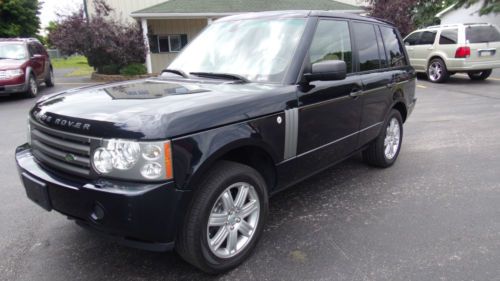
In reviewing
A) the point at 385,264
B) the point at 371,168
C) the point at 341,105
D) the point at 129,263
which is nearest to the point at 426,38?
the point at 371,168

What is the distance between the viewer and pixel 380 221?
354 cm

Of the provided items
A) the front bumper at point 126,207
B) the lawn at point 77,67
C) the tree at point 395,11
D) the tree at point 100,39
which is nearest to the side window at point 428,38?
the tree at point 395,11

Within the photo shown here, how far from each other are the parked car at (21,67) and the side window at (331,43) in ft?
32.9

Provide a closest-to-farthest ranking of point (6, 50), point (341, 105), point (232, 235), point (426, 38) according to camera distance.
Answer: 1. point (232, 235)
2. point (341, 105)
3. point (6, 50)
4. point (426, 38)

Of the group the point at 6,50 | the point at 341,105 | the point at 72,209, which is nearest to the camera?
the point at 72,209

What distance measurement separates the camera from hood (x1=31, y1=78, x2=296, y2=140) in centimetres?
227

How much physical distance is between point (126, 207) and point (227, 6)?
19073 mm

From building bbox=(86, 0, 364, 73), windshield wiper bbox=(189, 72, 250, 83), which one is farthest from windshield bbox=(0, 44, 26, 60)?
windshield wiper bbox=(189, 72, 250, 83)

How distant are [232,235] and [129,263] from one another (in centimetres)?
83

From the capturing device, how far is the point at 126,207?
7.29ft

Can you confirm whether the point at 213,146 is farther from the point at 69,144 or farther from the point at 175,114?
the point at 69,144

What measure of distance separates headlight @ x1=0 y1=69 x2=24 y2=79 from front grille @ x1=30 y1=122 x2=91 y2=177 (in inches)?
366

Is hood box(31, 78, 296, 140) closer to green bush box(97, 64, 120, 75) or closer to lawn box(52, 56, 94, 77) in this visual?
green bush box(97, 64, 120, 75)

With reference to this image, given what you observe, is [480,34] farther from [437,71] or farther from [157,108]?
[157,108]
